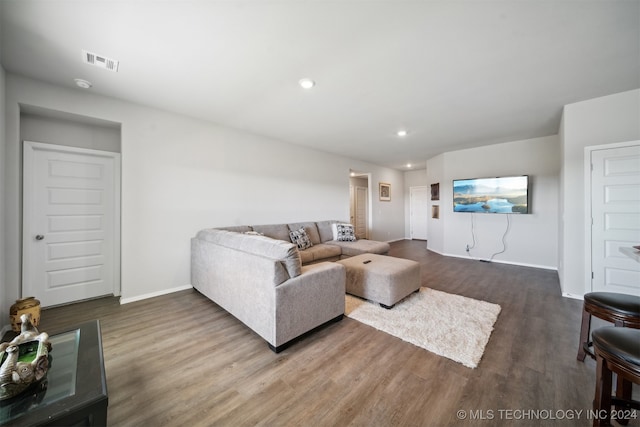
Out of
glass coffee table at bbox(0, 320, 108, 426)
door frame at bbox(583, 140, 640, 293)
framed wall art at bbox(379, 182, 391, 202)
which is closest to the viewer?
glass coffee table at bbox(0, 320, 108, 426)

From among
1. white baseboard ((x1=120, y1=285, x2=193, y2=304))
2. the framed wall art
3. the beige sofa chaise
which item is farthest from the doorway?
white baseboard ((x1=120, y1=285, x2=193, y2=304))

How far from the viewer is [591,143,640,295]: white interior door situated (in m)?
2.69

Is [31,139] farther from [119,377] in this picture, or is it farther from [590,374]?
[590,374]

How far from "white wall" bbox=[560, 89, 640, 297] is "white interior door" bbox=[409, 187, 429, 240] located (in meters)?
4.90

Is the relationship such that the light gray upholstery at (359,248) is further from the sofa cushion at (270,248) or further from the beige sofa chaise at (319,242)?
the sofa cushion at (270,248)

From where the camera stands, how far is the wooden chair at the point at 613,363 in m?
1.00

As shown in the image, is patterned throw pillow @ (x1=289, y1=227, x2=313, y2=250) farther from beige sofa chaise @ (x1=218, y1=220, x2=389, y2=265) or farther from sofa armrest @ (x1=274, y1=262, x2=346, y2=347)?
sofa armrest @ (x1=274, y1=262, x2=346, y2=347)

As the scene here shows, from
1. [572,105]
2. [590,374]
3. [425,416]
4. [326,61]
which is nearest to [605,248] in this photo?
[572,105]

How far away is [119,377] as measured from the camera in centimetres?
167

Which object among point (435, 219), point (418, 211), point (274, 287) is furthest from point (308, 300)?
point (418, 211)

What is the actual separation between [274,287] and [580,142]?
13.9 ft

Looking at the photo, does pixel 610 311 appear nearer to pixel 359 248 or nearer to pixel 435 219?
pixel 359 248

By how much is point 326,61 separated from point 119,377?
3.06m

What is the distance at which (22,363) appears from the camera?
1031 mm
